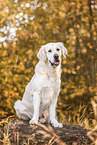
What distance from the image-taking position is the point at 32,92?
401 centimetres

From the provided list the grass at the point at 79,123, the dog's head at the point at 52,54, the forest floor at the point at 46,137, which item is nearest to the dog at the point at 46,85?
the dog's head at the point at 52,54

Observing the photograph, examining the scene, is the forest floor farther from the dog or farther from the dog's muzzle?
the dog's muzzle

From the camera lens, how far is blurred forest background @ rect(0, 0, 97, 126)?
614 centimetres

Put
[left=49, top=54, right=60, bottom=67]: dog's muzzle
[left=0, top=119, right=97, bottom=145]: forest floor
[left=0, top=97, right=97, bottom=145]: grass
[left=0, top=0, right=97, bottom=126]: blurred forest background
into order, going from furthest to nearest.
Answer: [left=0, top=0, right=97, bottom=126]: blurred forest background
[left=49, top=54, right=60, bottom=67]: dog's muzzle
[left=0, top=119, right=97, bottom=145]: forest floor
[left=0, top=97, right=97, bottom=145]: grass

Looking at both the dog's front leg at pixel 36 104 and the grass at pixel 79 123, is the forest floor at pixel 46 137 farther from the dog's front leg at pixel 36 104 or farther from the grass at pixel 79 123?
the dog's front leg at pixel 36 104

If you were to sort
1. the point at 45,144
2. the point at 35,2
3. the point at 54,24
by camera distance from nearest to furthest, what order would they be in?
the point at 45,144, the point at 35,2, the point at 54,24

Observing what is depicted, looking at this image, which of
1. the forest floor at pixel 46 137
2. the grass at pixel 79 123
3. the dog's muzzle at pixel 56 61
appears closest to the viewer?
the grass at pixel 79 123

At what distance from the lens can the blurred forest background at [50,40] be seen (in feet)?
20.1

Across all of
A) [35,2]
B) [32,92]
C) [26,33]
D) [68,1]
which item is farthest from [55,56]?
[68,1]

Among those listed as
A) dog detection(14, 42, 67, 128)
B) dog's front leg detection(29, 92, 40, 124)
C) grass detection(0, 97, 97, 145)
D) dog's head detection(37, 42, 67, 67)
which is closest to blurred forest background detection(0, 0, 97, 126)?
grass detection(0, 97, 97, 145)

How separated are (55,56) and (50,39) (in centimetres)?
341

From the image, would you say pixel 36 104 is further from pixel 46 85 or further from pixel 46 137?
pixel 46 137

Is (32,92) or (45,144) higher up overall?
(32,92)

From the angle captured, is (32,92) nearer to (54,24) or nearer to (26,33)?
(26,33)
